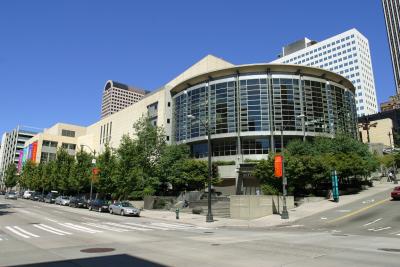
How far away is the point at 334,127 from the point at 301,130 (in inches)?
298

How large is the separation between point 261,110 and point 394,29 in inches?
6326

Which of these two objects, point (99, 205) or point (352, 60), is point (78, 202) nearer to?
point (99, 205)

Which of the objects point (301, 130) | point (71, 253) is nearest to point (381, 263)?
point (71, 253)

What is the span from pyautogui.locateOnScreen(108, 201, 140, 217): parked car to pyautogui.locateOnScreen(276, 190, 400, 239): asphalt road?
51.0 feet

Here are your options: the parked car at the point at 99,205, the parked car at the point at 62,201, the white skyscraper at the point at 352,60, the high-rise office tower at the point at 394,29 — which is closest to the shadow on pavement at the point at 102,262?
the parked car at the point at 99,205

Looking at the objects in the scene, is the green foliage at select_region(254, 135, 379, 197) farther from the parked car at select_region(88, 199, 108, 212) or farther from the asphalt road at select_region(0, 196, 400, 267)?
the asphalt road at select_region(0, 196, 400, 267)

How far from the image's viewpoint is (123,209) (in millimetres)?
34500

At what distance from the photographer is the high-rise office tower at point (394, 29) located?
180 meters

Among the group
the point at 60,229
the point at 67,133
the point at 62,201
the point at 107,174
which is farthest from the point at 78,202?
the point at 67,133

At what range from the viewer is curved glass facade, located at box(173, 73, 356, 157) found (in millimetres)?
59406

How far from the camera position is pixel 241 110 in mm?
60562

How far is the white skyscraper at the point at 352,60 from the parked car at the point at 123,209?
14000 cm

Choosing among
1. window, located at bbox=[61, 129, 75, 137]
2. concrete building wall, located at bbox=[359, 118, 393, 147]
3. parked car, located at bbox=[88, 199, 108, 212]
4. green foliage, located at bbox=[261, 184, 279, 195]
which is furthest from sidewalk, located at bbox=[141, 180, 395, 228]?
window, located at bbox=[61, 129, 75, 137]

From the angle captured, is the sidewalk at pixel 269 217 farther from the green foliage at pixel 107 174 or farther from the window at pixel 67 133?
the window at pixel 67 133
